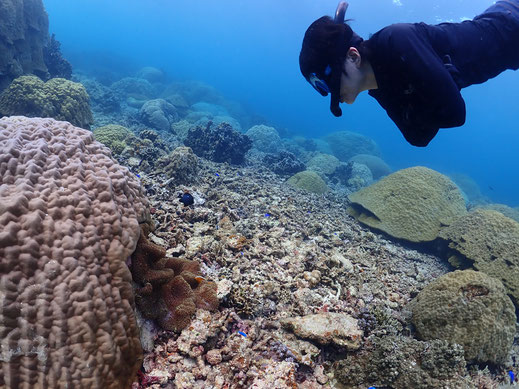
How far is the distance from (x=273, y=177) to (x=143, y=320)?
924cm

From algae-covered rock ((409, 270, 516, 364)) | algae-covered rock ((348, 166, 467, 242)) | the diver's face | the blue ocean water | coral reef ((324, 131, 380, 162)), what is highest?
the blue ocean water

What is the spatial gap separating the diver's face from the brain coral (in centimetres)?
253

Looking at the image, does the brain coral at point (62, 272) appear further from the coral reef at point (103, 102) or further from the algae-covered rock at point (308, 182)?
the coral reef at point (103, 102)

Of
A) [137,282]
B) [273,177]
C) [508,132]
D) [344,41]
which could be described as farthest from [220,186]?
[508,132]

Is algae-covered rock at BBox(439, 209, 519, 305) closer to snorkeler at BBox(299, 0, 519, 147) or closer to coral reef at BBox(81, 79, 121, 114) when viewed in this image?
snorkeler at BBox(299, 0, 519, 147)

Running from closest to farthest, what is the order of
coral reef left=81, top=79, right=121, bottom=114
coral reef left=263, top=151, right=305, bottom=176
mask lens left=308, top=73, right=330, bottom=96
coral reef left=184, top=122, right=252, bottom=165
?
mask lens left=308, top=73, right=330, bottom=96 → coral reef left=184, top=122, right=252, bottom=165 → coral reef left=263, top=151, right=305, bottom=176 → coral reef left=81, top=79, right=121, bottom=114

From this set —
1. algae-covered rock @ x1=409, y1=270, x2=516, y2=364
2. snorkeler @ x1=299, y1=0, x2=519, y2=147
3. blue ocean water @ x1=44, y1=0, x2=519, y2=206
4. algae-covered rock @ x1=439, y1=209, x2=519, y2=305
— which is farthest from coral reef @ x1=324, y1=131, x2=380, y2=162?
blue ocean water @ x1=44, y1=0, x2=519, y2=206

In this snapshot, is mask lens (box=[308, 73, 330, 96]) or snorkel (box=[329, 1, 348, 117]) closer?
snorkel (box=[329, 1, 348, 117])

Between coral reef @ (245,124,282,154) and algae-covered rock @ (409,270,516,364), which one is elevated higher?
coral reef @ (245,124,282,154)

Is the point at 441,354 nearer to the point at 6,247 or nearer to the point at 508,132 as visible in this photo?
the point at 6,247

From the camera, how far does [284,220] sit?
259 inches

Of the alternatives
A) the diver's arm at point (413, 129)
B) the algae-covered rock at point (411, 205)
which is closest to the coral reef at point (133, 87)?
the algae-covered rock at point (411, 205)

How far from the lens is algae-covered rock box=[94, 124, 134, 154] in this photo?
870 cm

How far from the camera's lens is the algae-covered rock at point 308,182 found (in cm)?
1145
